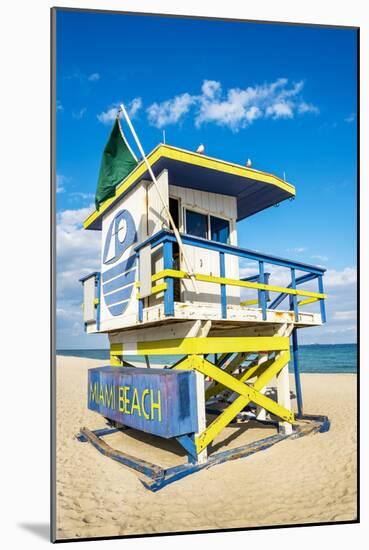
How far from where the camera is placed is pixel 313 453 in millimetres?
7648

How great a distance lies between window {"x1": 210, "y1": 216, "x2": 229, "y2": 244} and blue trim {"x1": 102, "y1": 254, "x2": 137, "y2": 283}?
158 cm

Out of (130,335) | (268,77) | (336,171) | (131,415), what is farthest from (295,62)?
(131,415)

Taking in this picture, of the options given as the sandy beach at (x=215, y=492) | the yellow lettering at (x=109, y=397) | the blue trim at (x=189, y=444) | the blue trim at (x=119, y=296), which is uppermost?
the blue trim at (x=119, y=296)

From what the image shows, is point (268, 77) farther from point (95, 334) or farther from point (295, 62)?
point (95, 334)

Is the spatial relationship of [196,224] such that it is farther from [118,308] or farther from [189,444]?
[189,444]

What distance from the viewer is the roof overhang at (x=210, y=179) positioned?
7123 millimetres

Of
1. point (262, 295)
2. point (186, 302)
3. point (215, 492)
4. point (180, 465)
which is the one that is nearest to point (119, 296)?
point (186, 302)

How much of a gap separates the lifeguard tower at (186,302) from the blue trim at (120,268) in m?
0.04

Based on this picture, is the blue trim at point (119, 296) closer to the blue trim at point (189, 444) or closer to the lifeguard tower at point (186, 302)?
the lifeguard tower at point (186, 302)

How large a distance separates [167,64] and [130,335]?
4605 millimetres

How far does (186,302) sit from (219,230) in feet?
6.30

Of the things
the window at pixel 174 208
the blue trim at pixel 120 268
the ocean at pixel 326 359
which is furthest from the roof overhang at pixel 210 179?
the ocean at pixel 326 359

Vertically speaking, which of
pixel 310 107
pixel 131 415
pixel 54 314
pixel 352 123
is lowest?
pixel 131 415

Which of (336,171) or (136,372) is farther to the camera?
(336,171)
